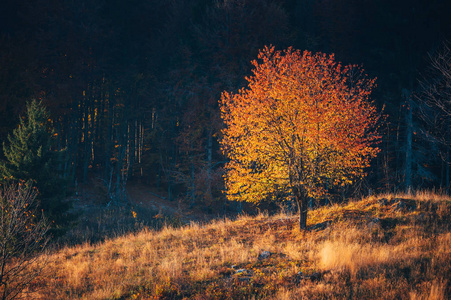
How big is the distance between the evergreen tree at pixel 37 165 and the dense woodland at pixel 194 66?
4.88ft

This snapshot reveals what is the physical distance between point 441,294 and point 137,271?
7.57 m

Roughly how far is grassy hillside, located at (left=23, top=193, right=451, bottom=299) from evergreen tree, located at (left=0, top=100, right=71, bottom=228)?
2.45 m

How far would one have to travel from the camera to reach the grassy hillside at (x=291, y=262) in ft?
18.9

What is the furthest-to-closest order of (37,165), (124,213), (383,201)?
(124,213), (37,165), (383,201)

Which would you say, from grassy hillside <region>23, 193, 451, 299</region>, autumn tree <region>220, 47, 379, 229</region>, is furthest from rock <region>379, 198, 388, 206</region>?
autumn tree <region>220, 47, 379, 229</region>

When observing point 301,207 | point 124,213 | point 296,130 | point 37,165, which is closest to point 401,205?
point 301,207

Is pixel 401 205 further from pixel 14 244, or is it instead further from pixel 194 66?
pixel 194 66

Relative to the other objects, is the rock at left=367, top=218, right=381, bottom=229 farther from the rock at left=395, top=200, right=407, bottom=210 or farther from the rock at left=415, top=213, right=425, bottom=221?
the rock at left=395, top=200, right=407, bottom=210

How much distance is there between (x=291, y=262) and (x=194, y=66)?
20.6m

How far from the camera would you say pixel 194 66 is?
24156 millimetres

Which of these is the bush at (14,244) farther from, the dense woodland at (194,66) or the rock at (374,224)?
the rock at (374,224)

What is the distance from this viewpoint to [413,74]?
1833 cm

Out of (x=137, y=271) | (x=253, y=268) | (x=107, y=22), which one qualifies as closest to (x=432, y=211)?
(x=253, y=268)

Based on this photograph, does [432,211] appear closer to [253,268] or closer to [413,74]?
[253,268]
